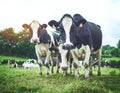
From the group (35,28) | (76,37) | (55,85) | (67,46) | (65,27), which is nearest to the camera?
(55,85)

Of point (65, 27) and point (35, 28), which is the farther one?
point (35, 28)

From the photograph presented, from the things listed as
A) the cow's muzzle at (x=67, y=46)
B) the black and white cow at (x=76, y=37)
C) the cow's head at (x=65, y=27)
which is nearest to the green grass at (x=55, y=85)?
the black and white cow at (x=76, y=37)

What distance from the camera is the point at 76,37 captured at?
6926 mm

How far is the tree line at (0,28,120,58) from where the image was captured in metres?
7.48

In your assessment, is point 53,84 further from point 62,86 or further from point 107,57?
point 107,57

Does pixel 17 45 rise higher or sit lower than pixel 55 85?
higher

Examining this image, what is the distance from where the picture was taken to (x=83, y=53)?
7.16 metres

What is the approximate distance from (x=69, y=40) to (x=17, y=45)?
54.6 inches

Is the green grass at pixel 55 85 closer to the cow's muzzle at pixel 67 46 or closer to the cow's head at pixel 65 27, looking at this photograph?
the cow's muzzle at pixel 67 46

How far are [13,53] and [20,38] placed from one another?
50 centimetres

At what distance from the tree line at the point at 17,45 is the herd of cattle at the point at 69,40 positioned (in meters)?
0.25

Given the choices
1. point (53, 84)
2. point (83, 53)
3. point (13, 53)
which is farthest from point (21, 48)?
point (53, 84)

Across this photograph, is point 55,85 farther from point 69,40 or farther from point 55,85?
point 69,40

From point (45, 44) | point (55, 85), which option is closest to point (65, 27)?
point (55, 85)
